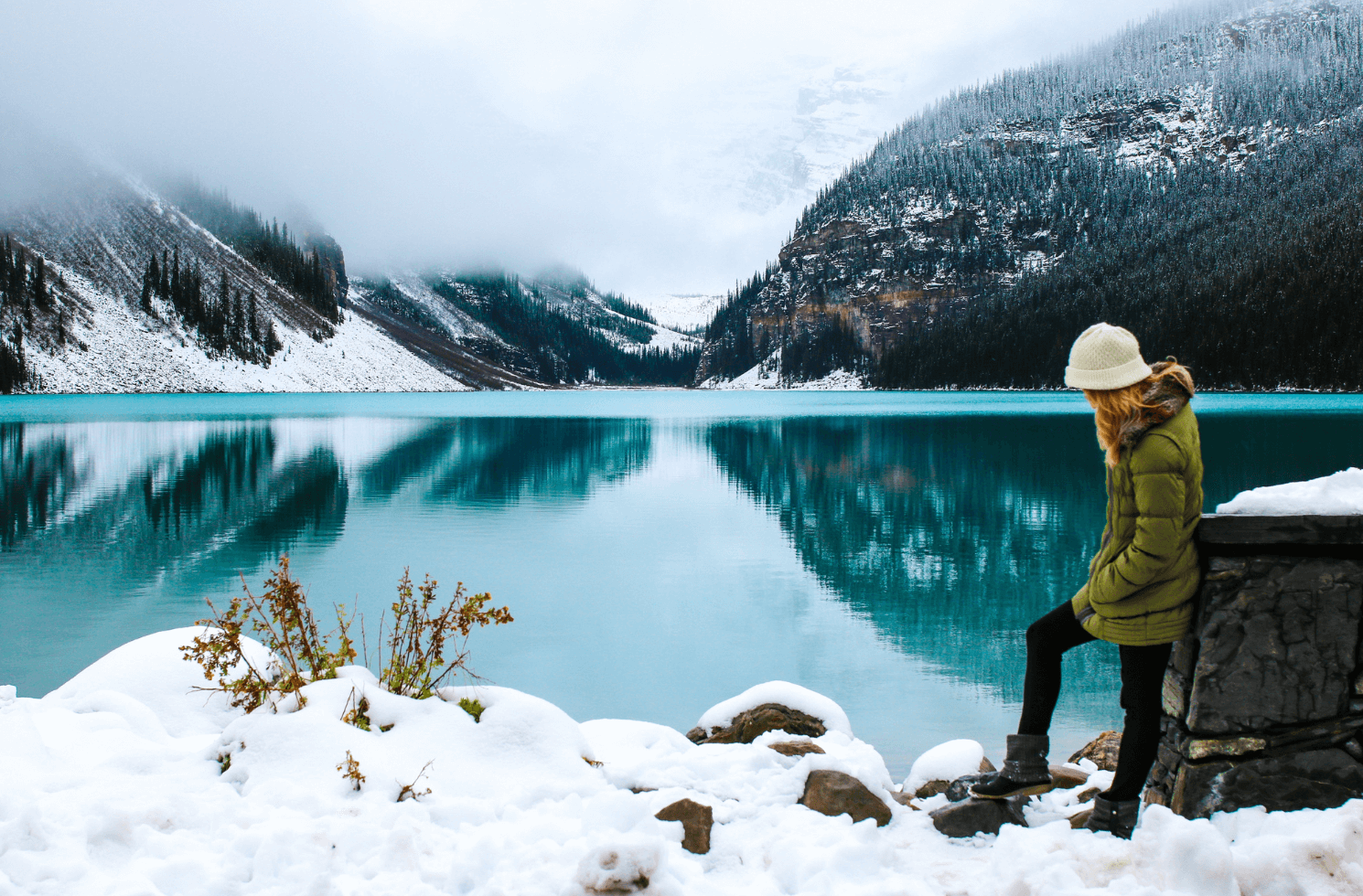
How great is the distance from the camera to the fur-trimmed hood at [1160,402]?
12.2 ft

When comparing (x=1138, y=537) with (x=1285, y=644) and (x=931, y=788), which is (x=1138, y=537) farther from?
(x=931, y=788)

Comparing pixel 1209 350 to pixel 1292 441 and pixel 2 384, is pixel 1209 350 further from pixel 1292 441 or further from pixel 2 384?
pixel 2 384

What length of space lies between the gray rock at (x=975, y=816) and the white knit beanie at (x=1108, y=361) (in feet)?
7.39

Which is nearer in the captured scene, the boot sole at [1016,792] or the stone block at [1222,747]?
the stone block at [1222,747]

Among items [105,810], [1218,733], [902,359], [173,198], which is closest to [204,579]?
[105,810]

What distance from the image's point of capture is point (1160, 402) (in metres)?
3.74

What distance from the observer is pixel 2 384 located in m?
106

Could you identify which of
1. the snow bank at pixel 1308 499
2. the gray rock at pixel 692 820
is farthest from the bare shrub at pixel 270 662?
the snow bank at pixel 1308 499

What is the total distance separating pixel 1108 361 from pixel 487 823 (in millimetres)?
3849

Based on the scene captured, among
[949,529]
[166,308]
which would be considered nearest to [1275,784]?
[949,529]

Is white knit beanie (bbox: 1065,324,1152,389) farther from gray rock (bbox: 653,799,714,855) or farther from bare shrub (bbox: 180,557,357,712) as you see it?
bare shrub (bbox: 180,557,357,712)

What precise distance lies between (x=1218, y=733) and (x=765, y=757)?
98.9 inches

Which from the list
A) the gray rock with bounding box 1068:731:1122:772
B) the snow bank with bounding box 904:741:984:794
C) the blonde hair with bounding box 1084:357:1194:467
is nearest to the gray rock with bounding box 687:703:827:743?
the snow bank with bounding box 904:741:984:794

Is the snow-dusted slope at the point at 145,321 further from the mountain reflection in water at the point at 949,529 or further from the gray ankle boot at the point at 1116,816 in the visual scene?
the gray ankle boot at the point at 1116,816
